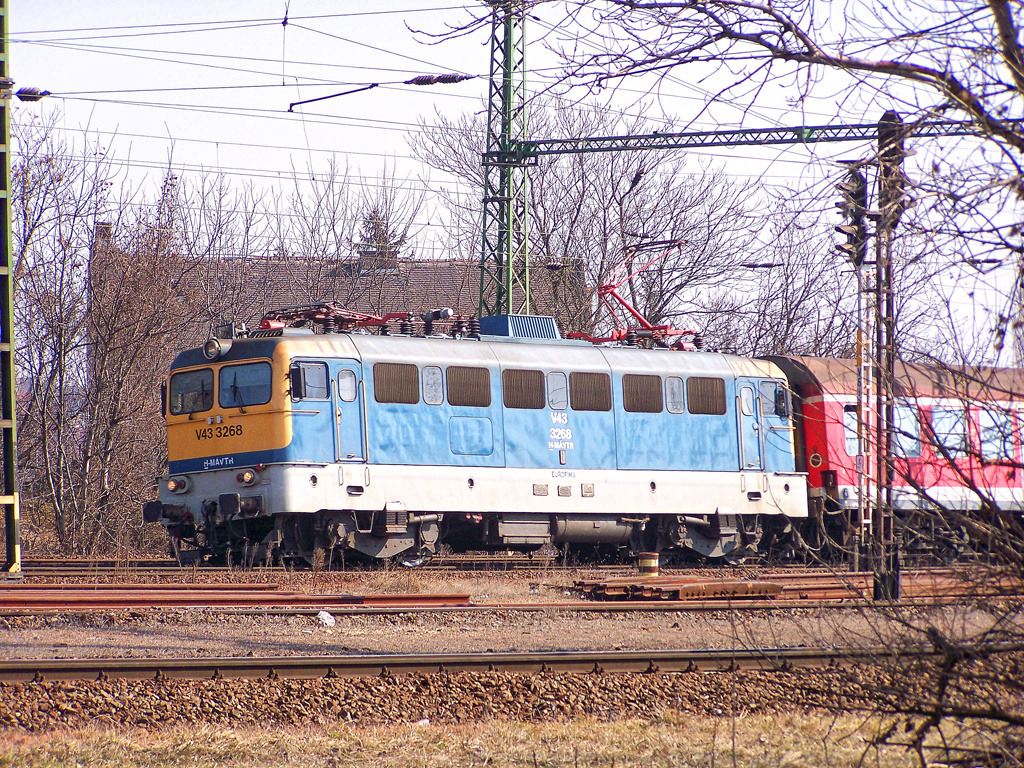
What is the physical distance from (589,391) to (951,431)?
1337 cm

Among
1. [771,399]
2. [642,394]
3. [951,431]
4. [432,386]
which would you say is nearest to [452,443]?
[432,386]

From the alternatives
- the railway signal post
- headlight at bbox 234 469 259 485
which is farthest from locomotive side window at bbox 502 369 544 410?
the railway signal post

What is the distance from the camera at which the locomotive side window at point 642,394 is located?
62.0ft

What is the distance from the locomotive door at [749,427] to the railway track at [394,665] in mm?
11034

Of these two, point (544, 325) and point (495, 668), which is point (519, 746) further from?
point (544, 325)

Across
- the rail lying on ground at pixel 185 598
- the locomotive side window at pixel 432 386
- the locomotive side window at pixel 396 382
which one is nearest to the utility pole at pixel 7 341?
the rail lying on ground at pixel 185 598

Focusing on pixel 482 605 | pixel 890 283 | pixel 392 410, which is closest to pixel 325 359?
pixel 392 410

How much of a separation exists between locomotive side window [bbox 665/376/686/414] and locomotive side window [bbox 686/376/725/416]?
0.14 metres

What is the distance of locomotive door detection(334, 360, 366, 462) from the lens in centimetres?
1627

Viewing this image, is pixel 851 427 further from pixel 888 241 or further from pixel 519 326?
pixel 519 326

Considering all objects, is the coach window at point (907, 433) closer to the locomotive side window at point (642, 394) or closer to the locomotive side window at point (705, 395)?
the locomotive side window at point (642, 394)

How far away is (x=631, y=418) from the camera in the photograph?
1892 cm

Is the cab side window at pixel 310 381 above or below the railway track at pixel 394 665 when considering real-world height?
above

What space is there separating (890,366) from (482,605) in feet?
24.1
